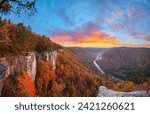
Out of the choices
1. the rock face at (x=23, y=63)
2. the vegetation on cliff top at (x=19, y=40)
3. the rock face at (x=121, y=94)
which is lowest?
the rock face at (x=121, y=94)

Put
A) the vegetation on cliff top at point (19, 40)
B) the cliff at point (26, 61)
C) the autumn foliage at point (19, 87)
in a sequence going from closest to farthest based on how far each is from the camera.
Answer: the vegetation on cliff top at point (19, 40) < the autumn foliage at point (19, 87) < the cliff at point (26, 61)

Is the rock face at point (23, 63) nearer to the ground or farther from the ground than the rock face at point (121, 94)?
farther from the ground

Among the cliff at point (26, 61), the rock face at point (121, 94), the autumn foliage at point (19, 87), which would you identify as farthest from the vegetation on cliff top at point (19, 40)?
the rock face at point (121, 94)

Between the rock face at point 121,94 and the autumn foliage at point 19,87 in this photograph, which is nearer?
the rock face at point 121,94

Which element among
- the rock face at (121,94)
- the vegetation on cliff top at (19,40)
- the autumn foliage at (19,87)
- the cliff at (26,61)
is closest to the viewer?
the rock face at (121,94)

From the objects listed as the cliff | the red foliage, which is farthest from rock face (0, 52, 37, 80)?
the red foliage

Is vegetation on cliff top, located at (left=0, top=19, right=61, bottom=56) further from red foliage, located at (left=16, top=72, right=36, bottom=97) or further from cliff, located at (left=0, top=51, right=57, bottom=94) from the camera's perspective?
red foliage, located at (left=16, top=72, right=36, bottom=97)

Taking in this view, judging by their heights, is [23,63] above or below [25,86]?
above

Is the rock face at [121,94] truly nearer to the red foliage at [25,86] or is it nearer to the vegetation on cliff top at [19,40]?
the vegetation on cliff top at [19,40]

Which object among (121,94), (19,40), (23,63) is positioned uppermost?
(19,40)

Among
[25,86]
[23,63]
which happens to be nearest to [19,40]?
[25,86]

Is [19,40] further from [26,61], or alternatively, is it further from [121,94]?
[121,94]

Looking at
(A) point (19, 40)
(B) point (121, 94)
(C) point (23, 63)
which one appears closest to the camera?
(B) point (121, 94)

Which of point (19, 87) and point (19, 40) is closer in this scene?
point (19, 40)
